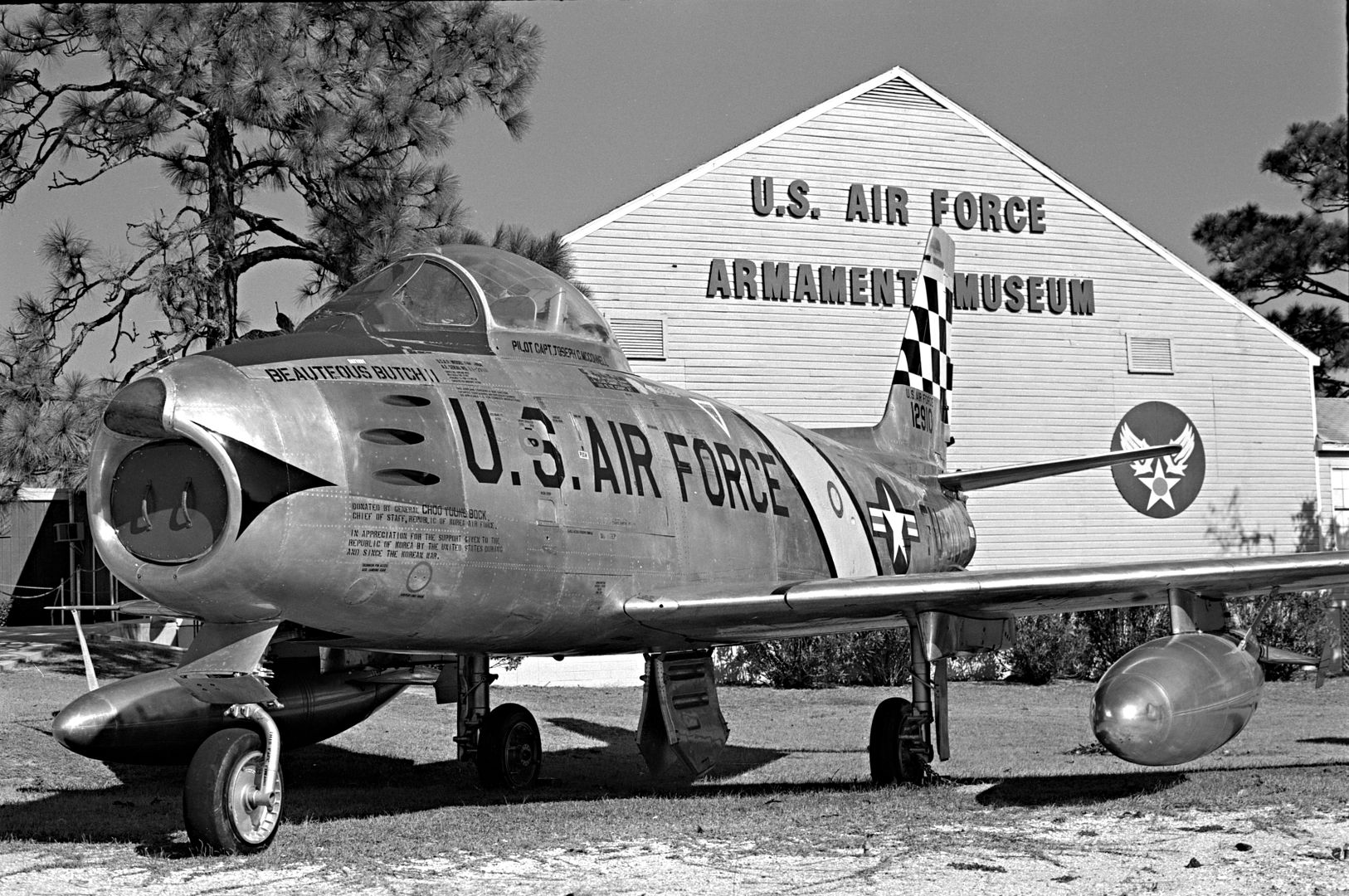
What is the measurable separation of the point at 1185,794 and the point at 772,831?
2.99 m

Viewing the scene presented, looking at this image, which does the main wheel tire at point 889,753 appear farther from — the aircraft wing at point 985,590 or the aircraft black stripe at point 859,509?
the aircraft black stripe at point 859,509

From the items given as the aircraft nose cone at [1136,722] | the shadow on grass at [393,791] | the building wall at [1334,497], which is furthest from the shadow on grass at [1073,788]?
the building wall at [1334,497]

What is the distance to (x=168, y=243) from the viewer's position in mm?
17391

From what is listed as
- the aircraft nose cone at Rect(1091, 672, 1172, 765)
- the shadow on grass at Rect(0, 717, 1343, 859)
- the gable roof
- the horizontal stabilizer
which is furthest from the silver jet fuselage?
the gable roof

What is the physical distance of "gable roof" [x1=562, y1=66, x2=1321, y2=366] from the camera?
22.2 meters

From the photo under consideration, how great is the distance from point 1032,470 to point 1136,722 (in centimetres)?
595

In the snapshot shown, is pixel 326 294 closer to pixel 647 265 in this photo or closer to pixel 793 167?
pixel 647 265

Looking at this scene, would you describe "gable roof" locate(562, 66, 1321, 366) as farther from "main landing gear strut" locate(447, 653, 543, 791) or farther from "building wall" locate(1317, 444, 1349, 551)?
"main landing gear strut" locate(447, 653, 543, 791)

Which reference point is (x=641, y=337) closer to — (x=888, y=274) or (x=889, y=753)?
(x=888, y=274)

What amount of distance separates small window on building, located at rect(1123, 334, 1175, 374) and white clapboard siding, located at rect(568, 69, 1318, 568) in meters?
0.06

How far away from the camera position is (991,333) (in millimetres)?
24375

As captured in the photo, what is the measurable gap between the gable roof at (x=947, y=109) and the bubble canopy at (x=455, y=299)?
40.4ft

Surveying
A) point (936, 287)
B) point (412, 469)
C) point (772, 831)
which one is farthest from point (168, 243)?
point (772, 831)

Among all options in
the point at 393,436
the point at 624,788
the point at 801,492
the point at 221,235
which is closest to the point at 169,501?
the point at 393,436
